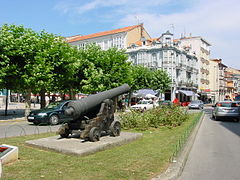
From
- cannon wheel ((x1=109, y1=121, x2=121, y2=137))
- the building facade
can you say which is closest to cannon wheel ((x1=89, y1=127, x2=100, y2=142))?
cannon wheel ((x1=109, y1=121, x2=121, y2=137))

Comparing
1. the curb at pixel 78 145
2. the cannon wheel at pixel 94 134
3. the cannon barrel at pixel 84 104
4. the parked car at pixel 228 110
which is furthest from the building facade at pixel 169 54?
the cannon wheel at pixel 94 134

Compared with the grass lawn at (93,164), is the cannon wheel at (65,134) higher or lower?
higher

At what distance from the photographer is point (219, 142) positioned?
10148mm

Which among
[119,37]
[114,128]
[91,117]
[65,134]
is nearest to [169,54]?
[119,37]

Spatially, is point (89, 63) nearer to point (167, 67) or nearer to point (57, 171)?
point (57, 171)

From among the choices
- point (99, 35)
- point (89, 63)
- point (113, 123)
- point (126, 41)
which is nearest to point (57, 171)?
point (113, 123)

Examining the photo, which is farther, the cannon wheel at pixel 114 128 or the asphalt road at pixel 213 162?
the cannon wheel at pixel 114 128

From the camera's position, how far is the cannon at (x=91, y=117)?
7719 millimetres

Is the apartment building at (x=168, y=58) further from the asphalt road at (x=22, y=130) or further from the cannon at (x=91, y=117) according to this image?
the cannon at (x=91, y=117)

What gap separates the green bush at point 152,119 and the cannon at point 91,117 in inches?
159

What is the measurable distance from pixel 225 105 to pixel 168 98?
1352 inches

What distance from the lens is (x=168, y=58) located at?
5297cm

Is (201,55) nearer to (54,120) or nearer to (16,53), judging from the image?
(16,53)

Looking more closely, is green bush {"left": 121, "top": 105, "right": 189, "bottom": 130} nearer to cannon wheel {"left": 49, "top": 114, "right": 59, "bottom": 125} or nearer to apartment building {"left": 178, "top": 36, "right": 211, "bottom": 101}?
cannon wheel {"left": 49, "top": 114, "right": 59, "bottom": 125}
